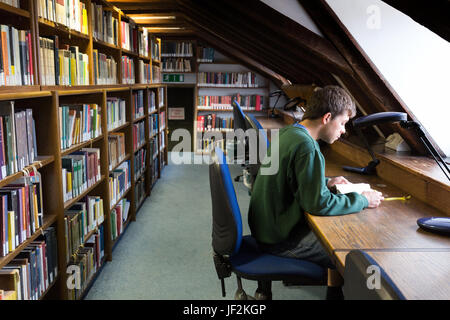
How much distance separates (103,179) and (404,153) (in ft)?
7.37

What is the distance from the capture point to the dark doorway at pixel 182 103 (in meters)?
7.90

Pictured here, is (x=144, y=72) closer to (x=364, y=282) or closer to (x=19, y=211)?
(x=19, y=211)

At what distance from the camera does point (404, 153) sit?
2807 millimetres

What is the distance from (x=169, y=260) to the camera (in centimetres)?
306

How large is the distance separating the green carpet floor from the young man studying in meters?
0.85

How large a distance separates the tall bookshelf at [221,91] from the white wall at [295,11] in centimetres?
440

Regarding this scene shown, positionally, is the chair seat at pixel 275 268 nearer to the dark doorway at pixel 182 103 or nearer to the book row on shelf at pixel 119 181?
the book row on shelf at pixel 119 181

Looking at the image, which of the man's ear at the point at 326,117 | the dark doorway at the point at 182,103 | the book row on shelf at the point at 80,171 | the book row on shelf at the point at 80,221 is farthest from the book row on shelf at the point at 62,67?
the dark doorway at the point at 182,103

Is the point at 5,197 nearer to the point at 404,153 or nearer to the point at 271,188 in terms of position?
the point at 271,188

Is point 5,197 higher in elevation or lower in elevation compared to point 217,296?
higher

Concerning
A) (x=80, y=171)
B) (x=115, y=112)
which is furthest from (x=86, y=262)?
(x=115, y=112)

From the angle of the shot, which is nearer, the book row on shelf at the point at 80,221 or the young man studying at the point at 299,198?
the young man studying at the point at 299,198
